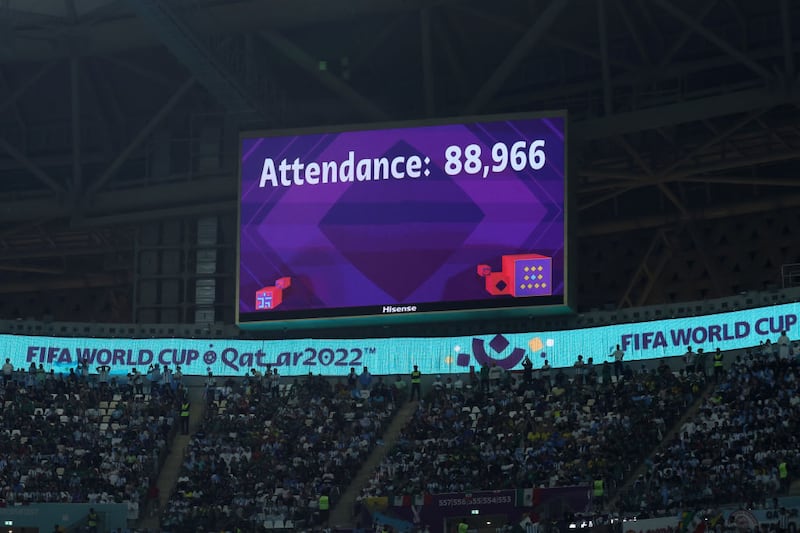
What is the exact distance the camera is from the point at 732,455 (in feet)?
151

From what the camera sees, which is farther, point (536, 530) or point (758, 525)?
point (536, 530)

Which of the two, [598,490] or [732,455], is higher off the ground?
[732,455]

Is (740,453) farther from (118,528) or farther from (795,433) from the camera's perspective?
(118,528)

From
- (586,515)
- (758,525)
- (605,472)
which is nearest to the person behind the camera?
(758,525)

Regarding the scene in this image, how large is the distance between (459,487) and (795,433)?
10838 millimetres

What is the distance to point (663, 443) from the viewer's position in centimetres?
4941

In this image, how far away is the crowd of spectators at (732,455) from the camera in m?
43.9

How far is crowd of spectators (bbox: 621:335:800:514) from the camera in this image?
1729 inches

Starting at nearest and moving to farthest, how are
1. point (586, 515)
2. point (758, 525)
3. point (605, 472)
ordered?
Answer: point (758, 525)
point (586, 515)
point (605, 472)

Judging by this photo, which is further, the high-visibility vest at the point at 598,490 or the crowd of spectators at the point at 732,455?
the high-visibility vest at the point at 598,490

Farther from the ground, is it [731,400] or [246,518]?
[731,400]

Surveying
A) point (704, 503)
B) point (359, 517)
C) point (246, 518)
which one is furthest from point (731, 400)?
point (246, 518)

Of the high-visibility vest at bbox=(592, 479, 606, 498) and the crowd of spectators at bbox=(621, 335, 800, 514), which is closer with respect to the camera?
the crowd of spectators at bbox=(621, 335, 800, 514)

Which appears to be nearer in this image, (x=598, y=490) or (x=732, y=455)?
(x=732, y=455)
